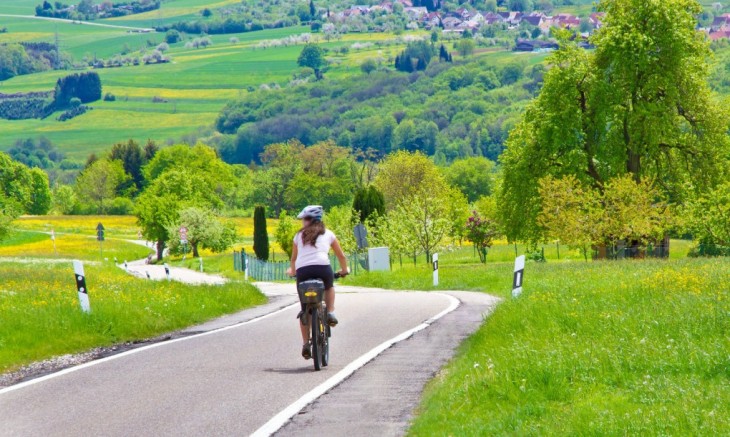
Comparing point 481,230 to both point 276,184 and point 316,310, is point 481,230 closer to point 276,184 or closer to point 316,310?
point 316,310

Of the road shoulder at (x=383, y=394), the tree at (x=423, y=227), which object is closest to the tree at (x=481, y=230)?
the tree at (x=423, y=227)

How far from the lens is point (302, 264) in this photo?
44.4 feet

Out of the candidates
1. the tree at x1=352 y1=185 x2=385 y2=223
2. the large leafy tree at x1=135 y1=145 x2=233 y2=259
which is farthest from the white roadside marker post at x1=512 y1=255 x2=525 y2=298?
the large leafy tree at x1=135 y1=145 x2=233 y2=259

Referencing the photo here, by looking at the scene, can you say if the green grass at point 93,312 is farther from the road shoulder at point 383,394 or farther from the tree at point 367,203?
the tree at point 367,203

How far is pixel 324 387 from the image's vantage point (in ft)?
38.0

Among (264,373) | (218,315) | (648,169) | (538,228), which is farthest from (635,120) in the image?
(264,373)

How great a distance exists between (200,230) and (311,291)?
3706 inches

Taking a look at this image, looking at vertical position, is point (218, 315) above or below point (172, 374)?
below

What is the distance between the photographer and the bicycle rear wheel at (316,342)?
12953 millimetres

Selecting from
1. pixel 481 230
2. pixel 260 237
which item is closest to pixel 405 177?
pixel 260 237

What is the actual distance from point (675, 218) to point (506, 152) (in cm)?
1143

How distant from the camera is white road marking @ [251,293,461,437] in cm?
944

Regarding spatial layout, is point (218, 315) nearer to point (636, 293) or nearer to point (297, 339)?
point (297, 339)

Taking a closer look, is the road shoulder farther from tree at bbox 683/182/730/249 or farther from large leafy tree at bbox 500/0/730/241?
large leafy tree at bbox 500/0/730/241
